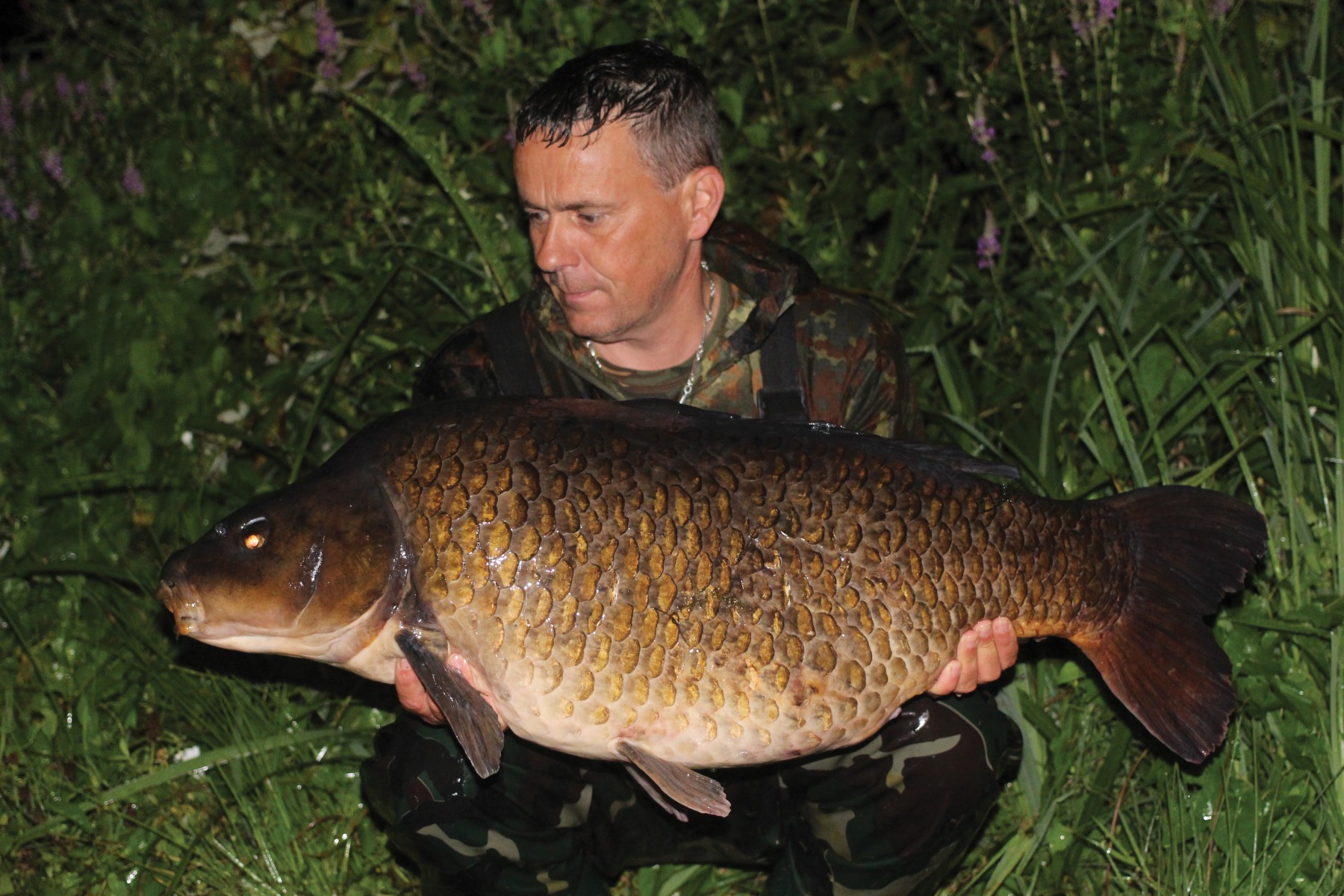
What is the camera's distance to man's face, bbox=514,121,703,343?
235 centimetres

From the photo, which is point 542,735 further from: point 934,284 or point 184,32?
point 184,32

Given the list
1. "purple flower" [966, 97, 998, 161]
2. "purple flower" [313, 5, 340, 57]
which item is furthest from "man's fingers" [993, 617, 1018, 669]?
"purple flower" [313, 5, 340, 57]

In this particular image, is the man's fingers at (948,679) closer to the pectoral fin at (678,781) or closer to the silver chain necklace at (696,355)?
the pectoral fin at (678,781)

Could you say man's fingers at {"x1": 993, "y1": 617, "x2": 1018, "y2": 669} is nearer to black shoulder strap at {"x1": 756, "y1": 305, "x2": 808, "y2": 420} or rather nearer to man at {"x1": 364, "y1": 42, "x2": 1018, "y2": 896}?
man at {"x1": 364, "y1": 42, "x2": 1018, "y2": 896}

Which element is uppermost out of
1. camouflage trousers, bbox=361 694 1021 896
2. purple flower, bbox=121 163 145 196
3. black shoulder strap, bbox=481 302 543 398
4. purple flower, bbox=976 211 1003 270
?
black shoulder strap, bbox=481 302 543 398

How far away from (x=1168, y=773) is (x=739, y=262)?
1.27m

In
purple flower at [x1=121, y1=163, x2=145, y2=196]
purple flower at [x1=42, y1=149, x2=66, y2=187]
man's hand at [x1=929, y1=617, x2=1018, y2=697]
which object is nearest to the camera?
man's hand at [x1=929, y1=617, x2=1018, y2=697]

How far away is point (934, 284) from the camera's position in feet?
11.5

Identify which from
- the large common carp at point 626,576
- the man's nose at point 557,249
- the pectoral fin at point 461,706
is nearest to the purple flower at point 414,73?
A: the man's nose at point 557,249

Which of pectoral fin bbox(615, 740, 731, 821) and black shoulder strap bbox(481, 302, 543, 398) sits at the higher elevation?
black shoulder strap bbox(481, 302, 543, 398)

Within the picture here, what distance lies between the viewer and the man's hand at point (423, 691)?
201cm

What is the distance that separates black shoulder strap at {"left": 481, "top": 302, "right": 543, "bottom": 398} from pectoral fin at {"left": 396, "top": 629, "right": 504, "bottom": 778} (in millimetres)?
729

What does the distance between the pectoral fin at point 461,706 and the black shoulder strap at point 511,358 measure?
729mm

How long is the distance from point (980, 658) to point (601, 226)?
0.98 m
